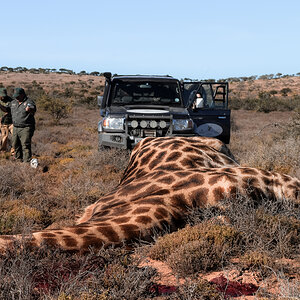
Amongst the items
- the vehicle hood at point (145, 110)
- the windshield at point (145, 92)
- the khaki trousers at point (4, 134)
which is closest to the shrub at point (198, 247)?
the vehicle hood at point (145, 110)

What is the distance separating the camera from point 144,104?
8586 millimetres

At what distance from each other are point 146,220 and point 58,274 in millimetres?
908

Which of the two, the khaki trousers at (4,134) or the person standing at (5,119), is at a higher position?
the person standing at (5,119)

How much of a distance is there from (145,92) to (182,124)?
59.1 inches

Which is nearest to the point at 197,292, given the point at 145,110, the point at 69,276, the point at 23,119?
the point at 69,276

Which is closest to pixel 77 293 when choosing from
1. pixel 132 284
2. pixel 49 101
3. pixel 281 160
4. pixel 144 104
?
pixel 132 284

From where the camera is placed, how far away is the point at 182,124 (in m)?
7.72

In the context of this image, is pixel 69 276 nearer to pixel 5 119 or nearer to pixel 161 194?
pixel 161 194

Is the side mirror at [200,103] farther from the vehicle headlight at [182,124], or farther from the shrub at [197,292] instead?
the shrub at [197,292]

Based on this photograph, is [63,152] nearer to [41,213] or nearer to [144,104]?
[144,104]

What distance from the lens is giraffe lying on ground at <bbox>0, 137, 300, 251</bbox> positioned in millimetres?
2982

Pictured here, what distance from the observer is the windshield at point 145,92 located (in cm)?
873

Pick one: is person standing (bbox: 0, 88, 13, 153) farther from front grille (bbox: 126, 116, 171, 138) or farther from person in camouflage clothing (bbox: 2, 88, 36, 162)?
front grille (bbox: 126, 116, 171, 138)

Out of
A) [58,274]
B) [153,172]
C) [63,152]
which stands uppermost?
[153,172]
